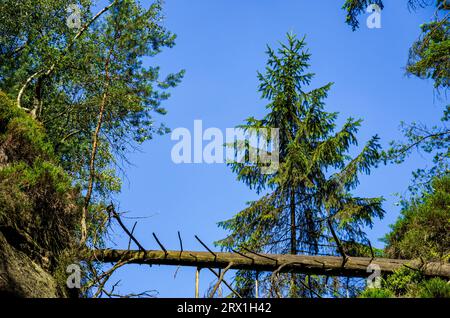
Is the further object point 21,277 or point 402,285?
point 402,285

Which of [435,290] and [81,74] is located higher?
[81,74]

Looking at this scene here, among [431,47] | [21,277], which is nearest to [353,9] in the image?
[431,47]

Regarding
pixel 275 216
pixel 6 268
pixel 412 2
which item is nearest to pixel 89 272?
pixel 6 268

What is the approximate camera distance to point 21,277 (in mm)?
8094

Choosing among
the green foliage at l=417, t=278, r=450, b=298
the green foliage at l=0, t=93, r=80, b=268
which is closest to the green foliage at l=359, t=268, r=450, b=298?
the green foliage at l=417, t=278, r=450, b=298

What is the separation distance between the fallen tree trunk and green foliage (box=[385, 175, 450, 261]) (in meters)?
1.28

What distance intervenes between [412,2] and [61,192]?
11.0 metres

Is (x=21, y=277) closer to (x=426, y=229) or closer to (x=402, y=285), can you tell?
(x=402, y=285)

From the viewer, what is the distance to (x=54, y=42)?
1886 centimetres

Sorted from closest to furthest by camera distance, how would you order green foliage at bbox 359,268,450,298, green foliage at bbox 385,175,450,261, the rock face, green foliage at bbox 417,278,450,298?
the rock face < green foliage at bbox 417,278,450,298 < green foliage at bbox 359,268,450,298 < green foliage at bbox 385,175,450,261

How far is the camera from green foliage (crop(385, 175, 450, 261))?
1289 cm

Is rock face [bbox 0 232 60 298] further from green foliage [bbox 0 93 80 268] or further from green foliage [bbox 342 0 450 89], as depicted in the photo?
green foliage [bbox 342 0 450 89]

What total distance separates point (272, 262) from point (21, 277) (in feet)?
16.9
